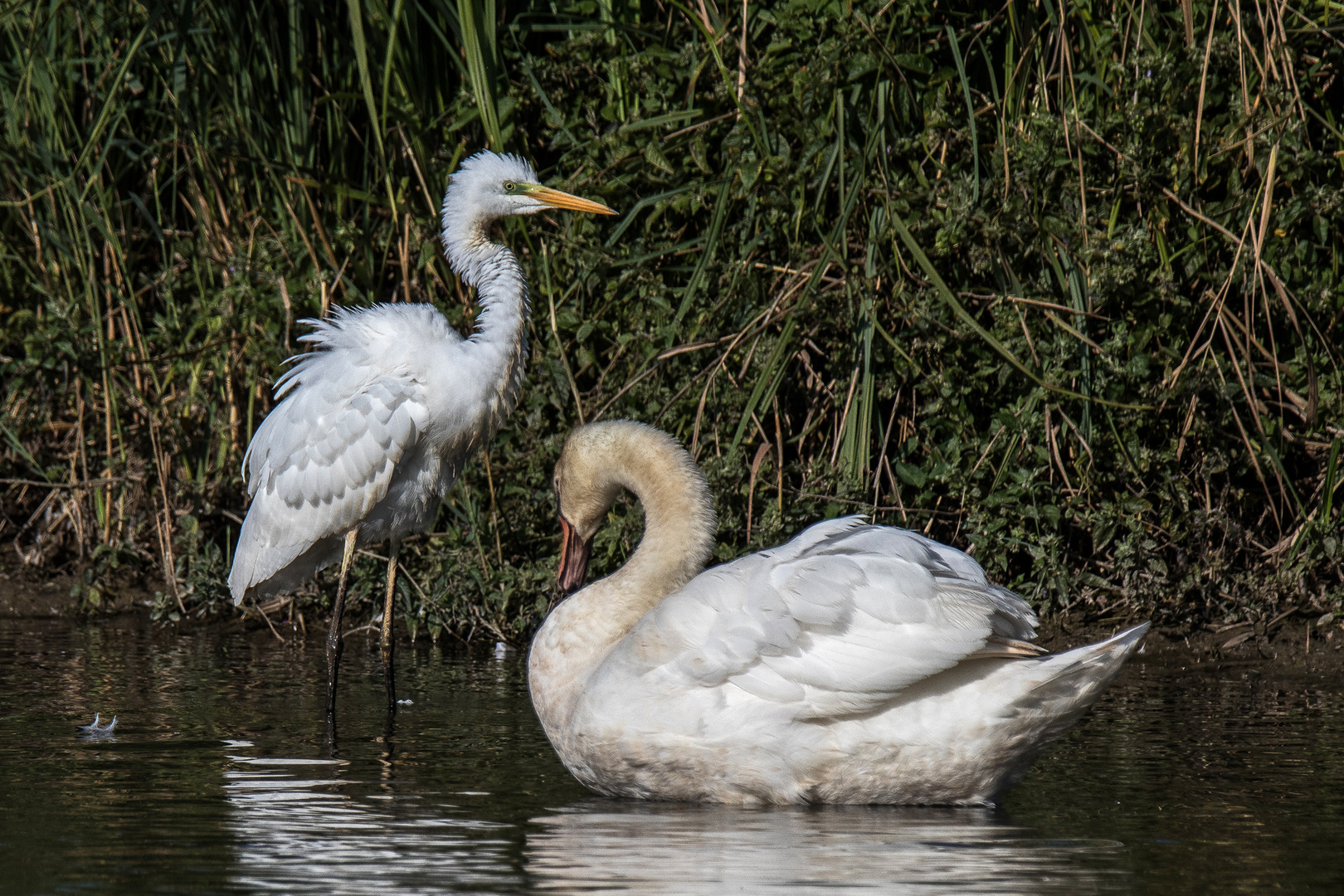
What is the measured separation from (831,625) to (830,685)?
0.48 ft

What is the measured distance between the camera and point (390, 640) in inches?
234

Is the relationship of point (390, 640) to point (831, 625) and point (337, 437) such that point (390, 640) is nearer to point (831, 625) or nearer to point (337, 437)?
point (337, 437)

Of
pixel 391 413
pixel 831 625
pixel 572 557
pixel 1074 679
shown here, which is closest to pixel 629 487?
pixel 572 557

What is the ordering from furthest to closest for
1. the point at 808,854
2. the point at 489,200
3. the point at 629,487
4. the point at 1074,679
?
the point at 489,200 → the point at 629,487 → the point at 1074,679 → the point at 808,854

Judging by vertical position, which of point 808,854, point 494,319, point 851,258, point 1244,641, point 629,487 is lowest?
point 808,854

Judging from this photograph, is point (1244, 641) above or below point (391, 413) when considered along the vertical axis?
below

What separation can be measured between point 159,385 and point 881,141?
12.2 feet

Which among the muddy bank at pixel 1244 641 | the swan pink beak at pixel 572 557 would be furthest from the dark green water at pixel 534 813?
the swan pink beak at pixel 572 557

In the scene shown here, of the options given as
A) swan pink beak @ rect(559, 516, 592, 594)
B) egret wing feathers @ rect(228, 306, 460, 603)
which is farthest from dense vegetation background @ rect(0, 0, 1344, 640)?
swan pink beak @ rect(559, 516, 592, 594)

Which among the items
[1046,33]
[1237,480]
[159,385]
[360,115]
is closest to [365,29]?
Answer: [360,115]

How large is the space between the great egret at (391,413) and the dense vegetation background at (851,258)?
1.87ft

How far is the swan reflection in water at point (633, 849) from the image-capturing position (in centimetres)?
328

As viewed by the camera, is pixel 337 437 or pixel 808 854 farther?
pixel 337 437

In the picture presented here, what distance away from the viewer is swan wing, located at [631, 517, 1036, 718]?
396cm
